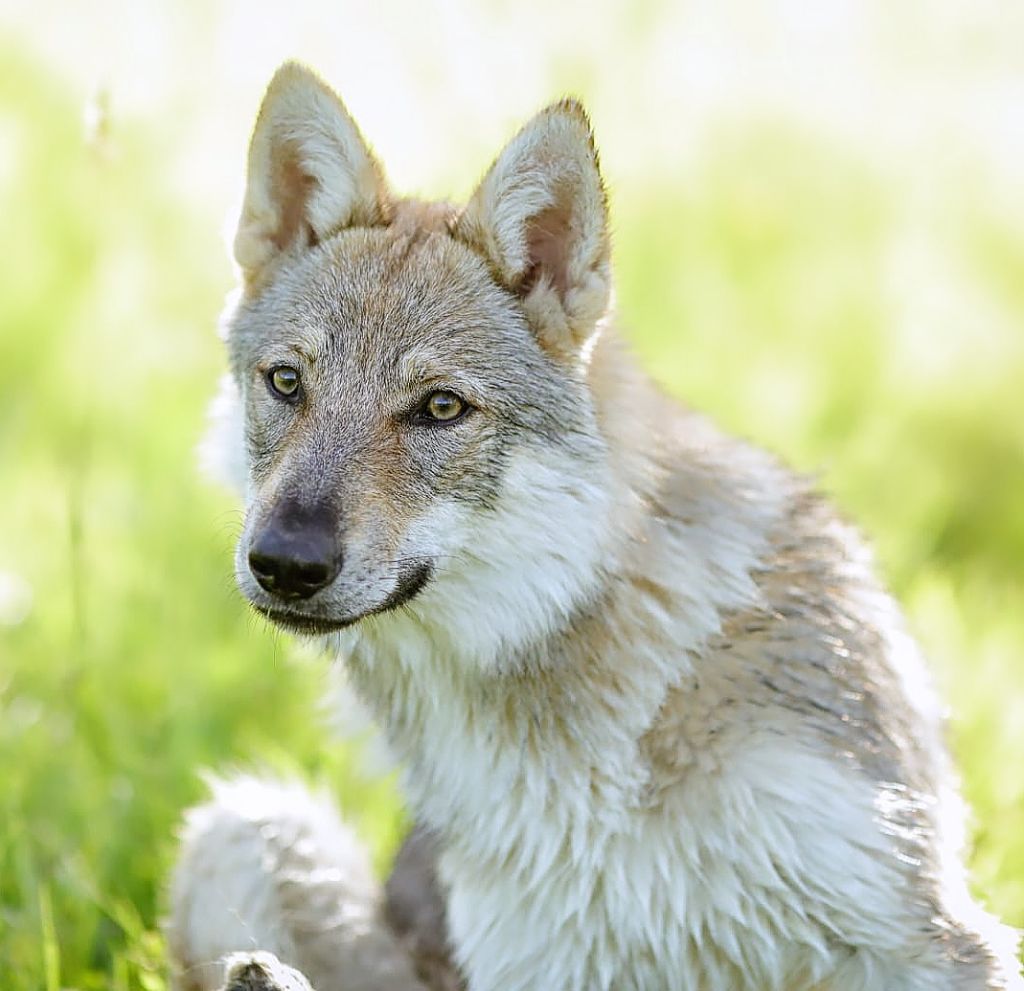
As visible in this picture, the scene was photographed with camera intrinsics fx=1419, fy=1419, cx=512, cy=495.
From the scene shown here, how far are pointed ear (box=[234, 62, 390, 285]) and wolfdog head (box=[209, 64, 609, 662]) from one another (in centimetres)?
1

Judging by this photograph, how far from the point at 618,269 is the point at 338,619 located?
327 cm

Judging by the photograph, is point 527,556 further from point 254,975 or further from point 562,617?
point 254,975

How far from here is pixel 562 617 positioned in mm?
3857

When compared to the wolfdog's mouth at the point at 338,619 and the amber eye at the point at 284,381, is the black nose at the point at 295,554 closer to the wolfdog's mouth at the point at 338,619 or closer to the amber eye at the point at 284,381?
the wolfdog's mouth at the point at 338,619

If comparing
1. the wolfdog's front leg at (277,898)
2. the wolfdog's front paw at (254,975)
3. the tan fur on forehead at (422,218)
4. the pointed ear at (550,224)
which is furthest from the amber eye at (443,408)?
the wolfdog's front leg at (277,898)

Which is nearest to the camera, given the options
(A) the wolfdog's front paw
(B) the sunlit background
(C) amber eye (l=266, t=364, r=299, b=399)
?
(A) the wolfdog's front paw

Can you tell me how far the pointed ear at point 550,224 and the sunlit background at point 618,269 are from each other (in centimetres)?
235

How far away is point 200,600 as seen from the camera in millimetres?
6551

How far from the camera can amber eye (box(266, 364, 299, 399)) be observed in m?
3.96

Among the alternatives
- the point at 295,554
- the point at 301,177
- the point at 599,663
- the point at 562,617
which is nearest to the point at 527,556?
the point at 562,617

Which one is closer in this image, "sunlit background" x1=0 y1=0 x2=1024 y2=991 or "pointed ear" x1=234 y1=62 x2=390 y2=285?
"pointed ear" x1=234 y1=62 x2=390 y2=285

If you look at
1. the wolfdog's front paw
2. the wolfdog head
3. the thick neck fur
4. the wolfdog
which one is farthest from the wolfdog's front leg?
the wolfdog head

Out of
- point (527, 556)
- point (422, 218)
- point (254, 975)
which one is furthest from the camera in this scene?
point (422, 218)

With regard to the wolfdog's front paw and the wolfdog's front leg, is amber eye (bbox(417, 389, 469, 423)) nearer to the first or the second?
the wolfdog's front paw
